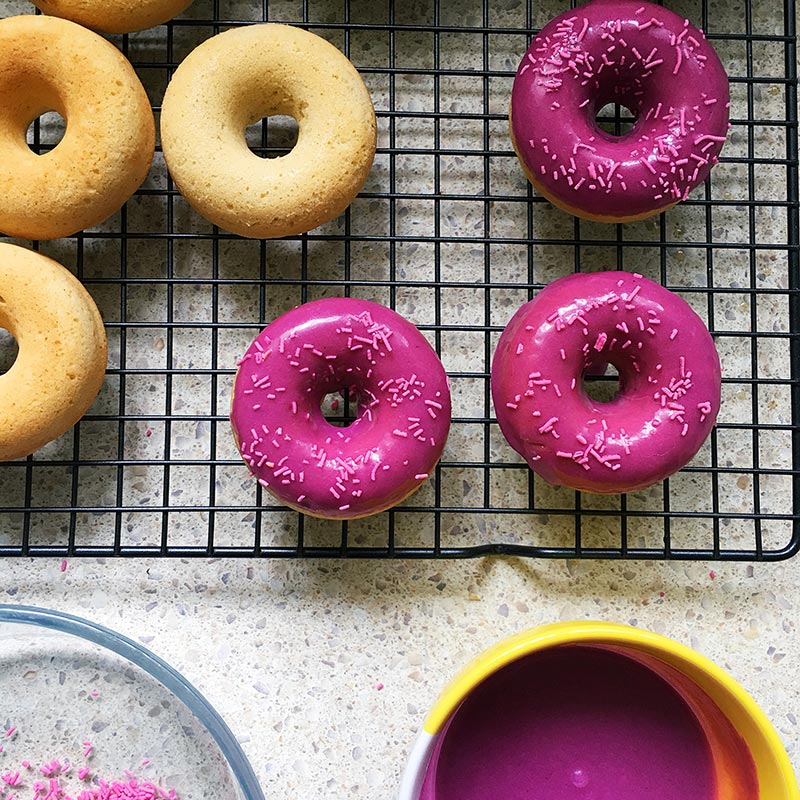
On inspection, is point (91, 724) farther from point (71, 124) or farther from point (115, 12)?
point (115, 12)

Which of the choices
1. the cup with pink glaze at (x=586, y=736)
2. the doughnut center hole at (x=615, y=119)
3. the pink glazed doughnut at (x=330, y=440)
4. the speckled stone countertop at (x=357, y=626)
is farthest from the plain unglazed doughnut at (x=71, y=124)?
the cup with pink glaze at (x=586, y=736)

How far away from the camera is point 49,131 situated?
1.07 metres

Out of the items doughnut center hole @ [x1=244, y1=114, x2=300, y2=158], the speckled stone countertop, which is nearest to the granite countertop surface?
the speckled stone countertop

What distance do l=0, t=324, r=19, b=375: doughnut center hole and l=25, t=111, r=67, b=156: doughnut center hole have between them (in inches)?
8.9

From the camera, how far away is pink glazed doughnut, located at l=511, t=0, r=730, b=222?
97cm

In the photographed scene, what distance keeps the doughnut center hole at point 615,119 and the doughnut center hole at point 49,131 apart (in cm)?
64

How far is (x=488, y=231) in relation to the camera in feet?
3.51

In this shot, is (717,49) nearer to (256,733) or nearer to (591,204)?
(591,204)

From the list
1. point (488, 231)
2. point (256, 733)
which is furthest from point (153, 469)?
point (488, 231)

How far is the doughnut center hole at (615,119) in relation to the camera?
3.48 ft

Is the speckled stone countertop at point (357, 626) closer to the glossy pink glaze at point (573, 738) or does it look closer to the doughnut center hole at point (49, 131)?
the glossy pink glaze at point (573, 738)

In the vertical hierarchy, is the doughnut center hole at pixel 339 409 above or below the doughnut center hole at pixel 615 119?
below

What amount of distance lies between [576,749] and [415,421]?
40 centimetres

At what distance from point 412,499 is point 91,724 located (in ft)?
1.52
